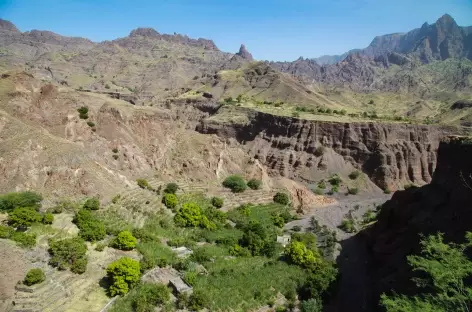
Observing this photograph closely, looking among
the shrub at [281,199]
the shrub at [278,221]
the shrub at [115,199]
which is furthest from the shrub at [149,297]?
the shrub at [281,199]

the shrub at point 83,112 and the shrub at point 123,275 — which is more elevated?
the shrub at point 83,112

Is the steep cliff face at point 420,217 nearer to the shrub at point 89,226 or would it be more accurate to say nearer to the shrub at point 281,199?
the shrub at point 281,199

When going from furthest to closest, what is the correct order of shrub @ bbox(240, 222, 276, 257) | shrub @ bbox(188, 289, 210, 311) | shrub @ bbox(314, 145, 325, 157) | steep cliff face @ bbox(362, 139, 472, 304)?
shrub @ bbox(314, 145, 325, 157) < shrub @ bbox(240, 222, 276, 257) < steep cliff face @ bbox(362, 139, 472, 304) < shrub @ bbox(188, 289, 210, 311)

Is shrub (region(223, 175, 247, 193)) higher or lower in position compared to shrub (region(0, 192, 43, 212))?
lower

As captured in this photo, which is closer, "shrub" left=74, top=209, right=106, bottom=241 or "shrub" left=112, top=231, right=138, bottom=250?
"shrub" left=112, top=231, right=138, bottom=250

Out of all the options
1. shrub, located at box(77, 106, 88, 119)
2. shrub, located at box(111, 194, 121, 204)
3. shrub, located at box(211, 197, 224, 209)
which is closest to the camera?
shrub, located at box(111, 194, 121, 204)

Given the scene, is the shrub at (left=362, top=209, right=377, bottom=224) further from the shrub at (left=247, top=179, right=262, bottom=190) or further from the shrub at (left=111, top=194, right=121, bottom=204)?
the shrub at (left=111, top=194, right=121, bottom=204)

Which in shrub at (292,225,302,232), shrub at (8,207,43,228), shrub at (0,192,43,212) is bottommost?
shrub at (292,225,302,232)

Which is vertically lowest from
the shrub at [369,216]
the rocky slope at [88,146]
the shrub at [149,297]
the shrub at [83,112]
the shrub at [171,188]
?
the shrub at [369,216]

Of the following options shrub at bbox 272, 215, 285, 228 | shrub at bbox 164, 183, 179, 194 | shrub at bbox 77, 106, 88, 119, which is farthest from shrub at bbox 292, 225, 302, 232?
shrub at bbox 77, 106, 88, 119
